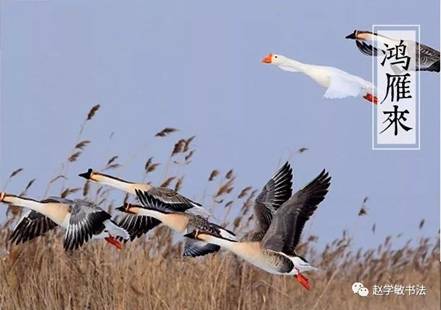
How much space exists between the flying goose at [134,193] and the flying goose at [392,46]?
2.78 ft

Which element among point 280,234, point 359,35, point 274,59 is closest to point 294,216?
point 280,234

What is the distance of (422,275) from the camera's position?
794cm

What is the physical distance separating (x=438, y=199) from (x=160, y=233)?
104 centimetres

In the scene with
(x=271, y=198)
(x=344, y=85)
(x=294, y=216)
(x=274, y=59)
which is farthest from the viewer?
(x=274, y=59)

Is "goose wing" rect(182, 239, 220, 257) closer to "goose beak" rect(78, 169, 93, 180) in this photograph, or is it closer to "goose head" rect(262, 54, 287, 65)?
"goose beak" rect(78, 169, 93, 180)

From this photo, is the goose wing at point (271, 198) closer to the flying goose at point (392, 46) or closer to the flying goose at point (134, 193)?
the flying goose at point (134, 193)

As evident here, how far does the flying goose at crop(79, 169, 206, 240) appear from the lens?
7.91 meters

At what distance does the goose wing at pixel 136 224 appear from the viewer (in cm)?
798

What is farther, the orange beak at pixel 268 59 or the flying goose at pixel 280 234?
the orange beak at pixel 268 59

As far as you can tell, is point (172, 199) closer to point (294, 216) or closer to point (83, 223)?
point (83, 223)

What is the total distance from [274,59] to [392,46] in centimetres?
44

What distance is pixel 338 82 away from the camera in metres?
7.84

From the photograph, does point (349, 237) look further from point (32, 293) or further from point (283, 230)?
point (32, 293)

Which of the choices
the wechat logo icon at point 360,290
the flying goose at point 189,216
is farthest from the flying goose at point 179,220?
the wechat logo icon at point 360,290
